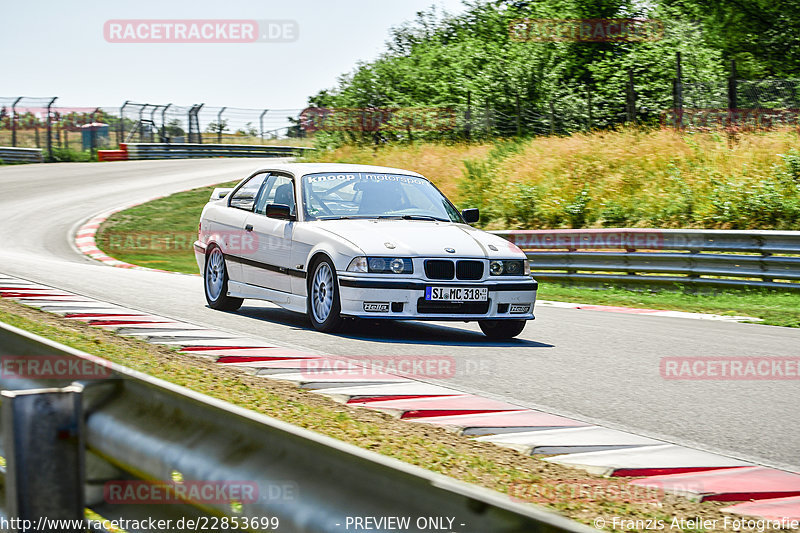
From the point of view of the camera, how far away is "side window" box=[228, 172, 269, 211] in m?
10.9

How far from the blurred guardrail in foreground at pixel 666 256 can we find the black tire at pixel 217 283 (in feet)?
23.0

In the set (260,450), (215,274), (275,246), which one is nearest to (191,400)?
(260,450)

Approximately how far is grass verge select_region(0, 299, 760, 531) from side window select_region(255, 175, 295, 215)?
106 inches

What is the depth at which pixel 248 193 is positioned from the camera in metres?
11.0

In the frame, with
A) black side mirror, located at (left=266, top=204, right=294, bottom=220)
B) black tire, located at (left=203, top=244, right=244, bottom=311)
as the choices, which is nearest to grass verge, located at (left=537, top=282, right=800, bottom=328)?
black tire, located at (left=203, top=244, right=244, bottom=311)

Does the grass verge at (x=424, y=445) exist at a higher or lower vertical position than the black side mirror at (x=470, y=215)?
lower

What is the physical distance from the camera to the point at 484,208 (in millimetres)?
23125

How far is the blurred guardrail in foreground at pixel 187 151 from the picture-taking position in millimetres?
46625

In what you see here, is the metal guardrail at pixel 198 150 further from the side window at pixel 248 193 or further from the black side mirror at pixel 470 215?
the black side mirror at pixel 470 215

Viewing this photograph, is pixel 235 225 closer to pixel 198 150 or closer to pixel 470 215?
pixel 470 215

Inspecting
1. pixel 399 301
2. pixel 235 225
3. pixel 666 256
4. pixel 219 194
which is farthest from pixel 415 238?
pixel 666 256

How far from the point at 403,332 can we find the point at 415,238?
1.10 m

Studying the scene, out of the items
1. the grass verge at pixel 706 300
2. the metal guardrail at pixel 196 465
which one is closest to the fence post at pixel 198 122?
the grass verge at pixel 706 300

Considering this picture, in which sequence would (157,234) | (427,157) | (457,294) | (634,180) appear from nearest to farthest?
(457,294)
(634,180)
(157,234)
(427,157)
